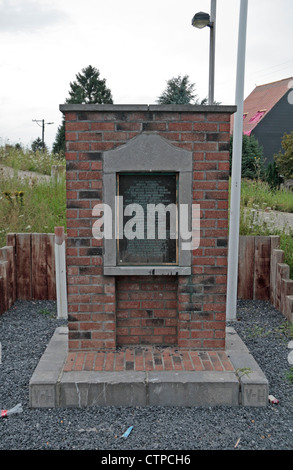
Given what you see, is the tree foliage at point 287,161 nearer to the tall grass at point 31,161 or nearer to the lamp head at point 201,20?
the tall grass at point 31,161

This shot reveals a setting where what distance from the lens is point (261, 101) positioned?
107ft

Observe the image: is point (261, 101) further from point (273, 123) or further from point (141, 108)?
point (141, 108)

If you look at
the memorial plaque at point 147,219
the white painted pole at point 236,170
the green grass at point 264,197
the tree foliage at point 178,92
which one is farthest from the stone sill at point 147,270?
the tree foliage at point 178,92

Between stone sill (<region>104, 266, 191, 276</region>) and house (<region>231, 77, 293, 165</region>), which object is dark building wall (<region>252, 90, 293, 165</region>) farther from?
stone sill (<region>104, 266, 191, 276</region>)

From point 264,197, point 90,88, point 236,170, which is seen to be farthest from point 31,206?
point 90,88

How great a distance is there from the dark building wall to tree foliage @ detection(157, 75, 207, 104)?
881 centimetres

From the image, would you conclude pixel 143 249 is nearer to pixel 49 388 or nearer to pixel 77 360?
pixel 77 360

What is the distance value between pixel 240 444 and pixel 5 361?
2415 mm

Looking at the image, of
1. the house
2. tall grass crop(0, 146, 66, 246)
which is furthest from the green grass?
the house

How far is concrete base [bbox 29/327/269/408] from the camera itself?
3.51 m

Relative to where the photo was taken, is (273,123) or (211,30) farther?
(273,123)

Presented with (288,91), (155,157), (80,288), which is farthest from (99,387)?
(288,91)

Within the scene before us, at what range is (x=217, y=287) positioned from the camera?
4020 millimetres

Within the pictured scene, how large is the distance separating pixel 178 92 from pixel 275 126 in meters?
11.7
